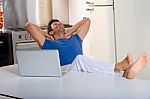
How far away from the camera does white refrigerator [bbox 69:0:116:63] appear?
13.3 ft

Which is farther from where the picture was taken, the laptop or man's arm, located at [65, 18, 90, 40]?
man's arm, located at [65, 18, 90, 40]

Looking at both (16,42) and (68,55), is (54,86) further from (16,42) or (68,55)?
(16,42)

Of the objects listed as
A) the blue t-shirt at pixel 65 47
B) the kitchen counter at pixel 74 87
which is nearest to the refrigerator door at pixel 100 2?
the blue t-shirt at pixel 65 47

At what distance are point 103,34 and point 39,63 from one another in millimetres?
2582

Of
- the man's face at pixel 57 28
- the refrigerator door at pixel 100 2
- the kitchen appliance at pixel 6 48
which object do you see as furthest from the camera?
the refrigerator door at pixel 100 2

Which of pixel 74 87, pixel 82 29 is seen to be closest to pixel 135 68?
pixel 74 87

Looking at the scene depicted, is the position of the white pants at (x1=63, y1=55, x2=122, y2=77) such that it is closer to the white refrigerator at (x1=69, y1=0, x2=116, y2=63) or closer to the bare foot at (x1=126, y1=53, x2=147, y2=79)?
the bare foot at (x1=126, y1=53, x2=147, y2=79)

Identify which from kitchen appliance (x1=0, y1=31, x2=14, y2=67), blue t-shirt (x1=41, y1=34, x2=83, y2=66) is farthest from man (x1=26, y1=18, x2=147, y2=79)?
kitchen appliance (x1=0, y1=31, x2=14, y2=67)

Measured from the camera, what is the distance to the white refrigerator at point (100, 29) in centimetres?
407

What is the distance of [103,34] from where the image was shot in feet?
13.6

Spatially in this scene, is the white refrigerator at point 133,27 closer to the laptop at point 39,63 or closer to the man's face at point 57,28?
the man's face at point 57,28

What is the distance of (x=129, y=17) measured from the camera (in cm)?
387

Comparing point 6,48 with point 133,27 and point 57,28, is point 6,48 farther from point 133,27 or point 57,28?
point 133,27

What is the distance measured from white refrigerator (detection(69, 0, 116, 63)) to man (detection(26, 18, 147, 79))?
1.30m
